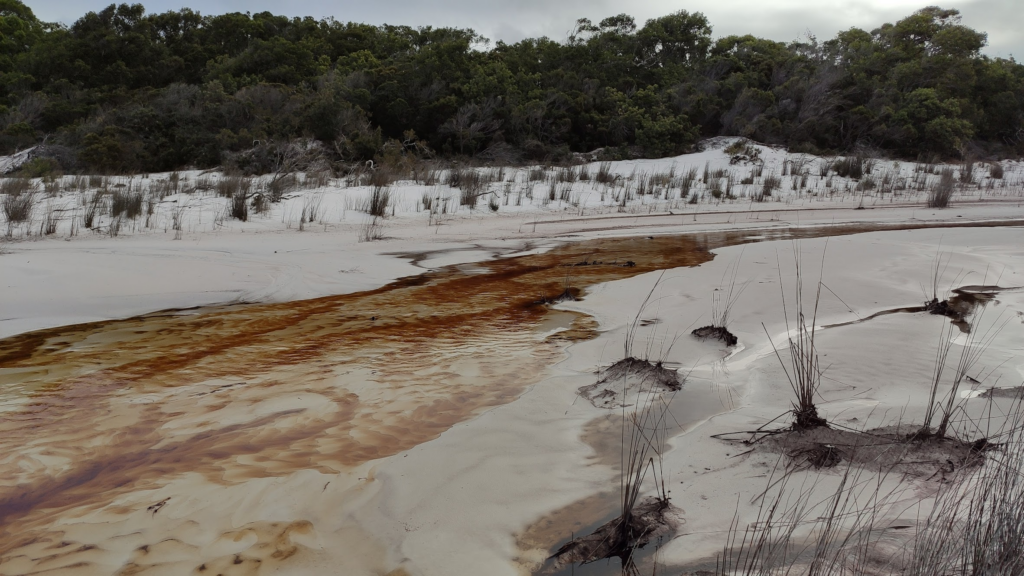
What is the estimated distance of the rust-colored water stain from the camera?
8.82 ft

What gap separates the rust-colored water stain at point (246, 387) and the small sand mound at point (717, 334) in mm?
886

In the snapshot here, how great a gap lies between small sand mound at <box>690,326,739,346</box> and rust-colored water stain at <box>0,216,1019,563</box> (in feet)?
2.91

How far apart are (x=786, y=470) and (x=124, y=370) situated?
3820 millimetres

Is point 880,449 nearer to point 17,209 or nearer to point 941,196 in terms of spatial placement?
point 17,209

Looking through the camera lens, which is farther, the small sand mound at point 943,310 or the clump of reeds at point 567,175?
the clump of reeds at point 567,175

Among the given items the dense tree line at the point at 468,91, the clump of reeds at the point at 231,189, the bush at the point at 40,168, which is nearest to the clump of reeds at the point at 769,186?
the dense tree line at the point at 468,91

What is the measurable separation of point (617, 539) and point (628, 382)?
1450 mm

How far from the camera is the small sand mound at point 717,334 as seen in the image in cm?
404

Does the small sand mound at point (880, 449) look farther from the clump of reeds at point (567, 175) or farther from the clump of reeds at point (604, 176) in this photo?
the clump of reeds at point (604, 176)

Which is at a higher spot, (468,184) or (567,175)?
(567,175)

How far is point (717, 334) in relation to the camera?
4129 millimetres

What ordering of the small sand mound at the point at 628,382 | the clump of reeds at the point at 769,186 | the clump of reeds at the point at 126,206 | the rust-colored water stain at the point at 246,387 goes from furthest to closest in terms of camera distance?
the clump of reeds at the point at 769,186 < the clump of reeds at the point at 126,206 < the small sand mound at the point at 628,382 < the rust-colored water stain at the point at 246,387

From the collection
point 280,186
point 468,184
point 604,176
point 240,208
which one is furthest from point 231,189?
point 604,176

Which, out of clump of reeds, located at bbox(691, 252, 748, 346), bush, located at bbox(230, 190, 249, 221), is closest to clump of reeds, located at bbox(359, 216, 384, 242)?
bush, located at bbox(230, 190, 249, 221)
